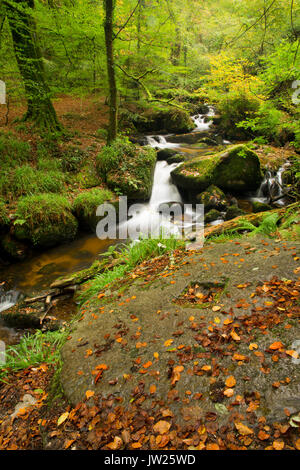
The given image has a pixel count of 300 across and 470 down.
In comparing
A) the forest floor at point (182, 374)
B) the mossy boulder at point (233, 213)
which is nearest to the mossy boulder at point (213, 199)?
the mossy boulder at point (233, 213)

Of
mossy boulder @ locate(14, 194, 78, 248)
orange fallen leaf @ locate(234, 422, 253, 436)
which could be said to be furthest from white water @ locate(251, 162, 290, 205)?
orange fallen leaf @ locate(234, 422, 253, 436)

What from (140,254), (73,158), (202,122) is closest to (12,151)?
(73,158)

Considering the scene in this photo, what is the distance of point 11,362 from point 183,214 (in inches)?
269

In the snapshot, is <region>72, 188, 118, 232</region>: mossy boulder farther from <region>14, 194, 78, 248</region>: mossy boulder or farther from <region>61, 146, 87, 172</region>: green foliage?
<region>61, 146, 87, 172</region>: green foliage

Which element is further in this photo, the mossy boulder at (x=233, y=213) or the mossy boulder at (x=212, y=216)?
the mossy boulder at (x=212, y=216)

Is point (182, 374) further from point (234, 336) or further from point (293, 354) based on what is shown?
point (293, 354)

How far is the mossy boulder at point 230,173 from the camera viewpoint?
27.3 feet

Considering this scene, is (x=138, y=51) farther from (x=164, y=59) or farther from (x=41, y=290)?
(x=41, y=290)

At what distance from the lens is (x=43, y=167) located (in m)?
7.50

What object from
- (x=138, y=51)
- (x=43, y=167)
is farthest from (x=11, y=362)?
(x=138, y=51)

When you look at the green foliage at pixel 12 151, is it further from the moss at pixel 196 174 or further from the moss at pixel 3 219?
the moss at pixel 196 174

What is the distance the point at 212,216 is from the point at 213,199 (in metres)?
0.89

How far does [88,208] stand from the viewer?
703 centimetres

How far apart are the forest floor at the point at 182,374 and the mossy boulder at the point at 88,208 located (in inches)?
180
